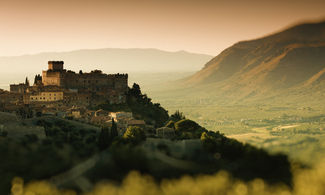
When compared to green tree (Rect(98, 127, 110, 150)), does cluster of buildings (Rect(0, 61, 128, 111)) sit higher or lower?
higher

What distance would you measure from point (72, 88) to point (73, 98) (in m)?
9.55

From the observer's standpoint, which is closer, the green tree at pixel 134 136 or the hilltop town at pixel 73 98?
the green tree at pixel 134 136

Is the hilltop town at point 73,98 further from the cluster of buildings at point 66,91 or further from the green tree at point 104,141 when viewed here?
the green tree at point 104,141

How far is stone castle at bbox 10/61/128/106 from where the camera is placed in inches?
2876

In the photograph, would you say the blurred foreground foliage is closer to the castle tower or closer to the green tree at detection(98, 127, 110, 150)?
the green tree at detection(98, 127, 110, 150)

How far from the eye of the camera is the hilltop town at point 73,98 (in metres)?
65.9

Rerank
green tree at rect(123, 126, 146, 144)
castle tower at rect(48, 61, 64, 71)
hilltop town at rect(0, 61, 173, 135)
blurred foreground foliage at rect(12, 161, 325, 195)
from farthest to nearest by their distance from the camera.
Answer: castle tower at rect(48, 61, 64, 71), hilltop town at rect(0, 61, 173, 135), green tree at rect(123, 126, 146, 144), blurred foreground foliage at rect(12, 161, 325, 195)

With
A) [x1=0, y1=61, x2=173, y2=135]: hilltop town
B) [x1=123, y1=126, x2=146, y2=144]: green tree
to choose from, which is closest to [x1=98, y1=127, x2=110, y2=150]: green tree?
[x1=123, y1=126, x2=146, y2=144]: green tree

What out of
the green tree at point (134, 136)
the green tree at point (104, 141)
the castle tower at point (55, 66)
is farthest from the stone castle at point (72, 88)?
the green tree at point (104, 141)

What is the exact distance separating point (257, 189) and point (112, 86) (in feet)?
179

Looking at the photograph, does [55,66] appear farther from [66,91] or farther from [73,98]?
[73,98]

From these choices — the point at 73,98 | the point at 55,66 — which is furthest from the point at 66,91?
the point at 55,66

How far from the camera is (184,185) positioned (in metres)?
38.1

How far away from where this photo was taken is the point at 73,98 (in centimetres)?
7456
